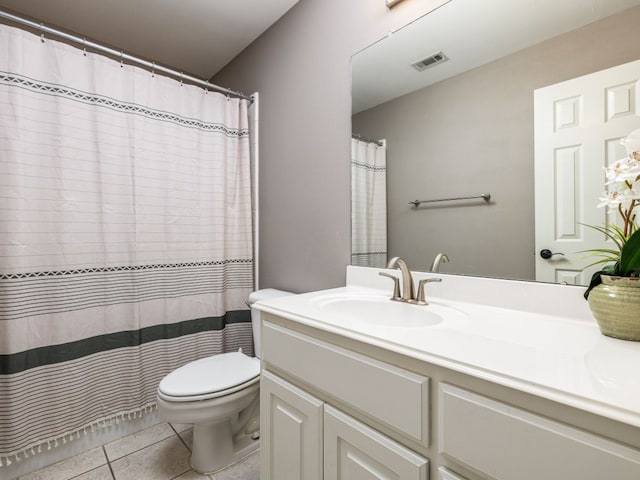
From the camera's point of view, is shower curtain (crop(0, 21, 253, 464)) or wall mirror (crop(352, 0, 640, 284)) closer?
wall mirror (crop(352, 0, 640, 284))

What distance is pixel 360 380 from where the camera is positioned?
0.76 meters

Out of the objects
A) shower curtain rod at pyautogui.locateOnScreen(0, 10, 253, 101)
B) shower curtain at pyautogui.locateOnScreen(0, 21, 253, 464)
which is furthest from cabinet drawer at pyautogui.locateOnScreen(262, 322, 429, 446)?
shower curtain rod at pyautogui.locateOnScreen(0, 10, 253, 101)

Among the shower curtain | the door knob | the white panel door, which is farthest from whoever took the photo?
the shower curtain

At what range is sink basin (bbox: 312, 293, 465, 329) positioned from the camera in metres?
1.04

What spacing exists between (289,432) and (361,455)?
0.92 ft

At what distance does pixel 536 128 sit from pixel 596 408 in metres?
0.84

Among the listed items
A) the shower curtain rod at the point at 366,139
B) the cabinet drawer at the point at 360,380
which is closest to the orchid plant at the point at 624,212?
the cabinet drawer at the point at 360,380

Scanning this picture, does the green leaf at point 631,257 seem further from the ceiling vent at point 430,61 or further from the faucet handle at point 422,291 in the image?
the ceiling vent at point 430,61

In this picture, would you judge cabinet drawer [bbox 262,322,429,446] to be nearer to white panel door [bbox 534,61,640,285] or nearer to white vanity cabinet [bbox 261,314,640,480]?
white vanity cabinet [bbox 261,314,640,480]

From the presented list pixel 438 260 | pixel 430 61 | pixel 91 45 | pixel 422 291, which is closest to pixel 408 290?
pixel 422 291

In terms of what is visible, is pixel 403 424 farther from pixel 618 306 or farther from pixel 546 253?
pixel 546 253

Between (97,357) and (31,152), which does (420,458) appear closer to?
(97,357)

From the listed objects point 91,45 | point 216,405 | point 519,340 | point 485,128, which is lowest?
point 216,405

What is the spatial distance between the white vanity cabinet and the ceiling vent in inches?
44.1
